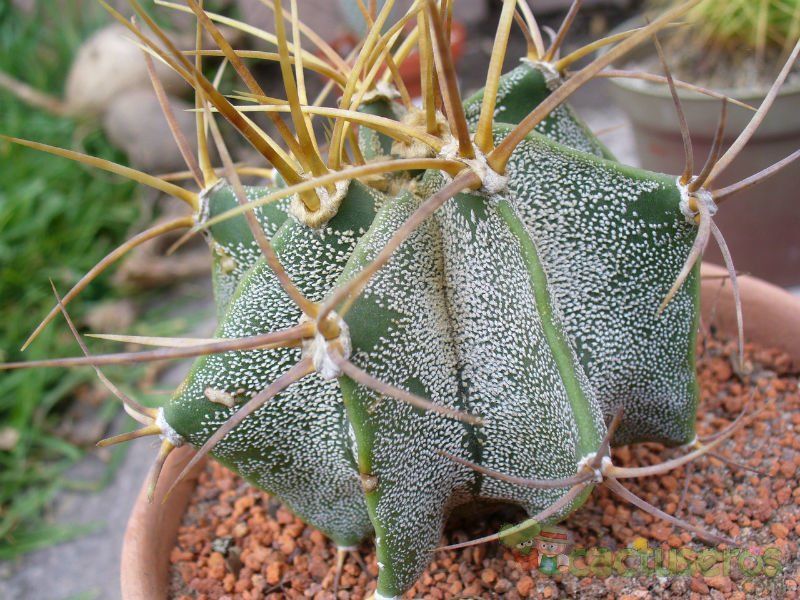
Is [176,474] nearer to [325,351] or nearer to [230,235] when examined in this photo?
[230,235]

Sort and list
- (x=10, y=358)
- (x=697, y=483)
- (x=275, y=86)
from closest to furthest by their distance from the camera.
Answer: (x=697, y=483)
(x=10, y=358)
(x=275, y=86)

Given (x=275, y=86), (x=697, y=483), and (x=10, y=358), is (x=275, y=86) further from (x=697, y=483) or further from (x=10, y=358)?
(x=697, y=483)

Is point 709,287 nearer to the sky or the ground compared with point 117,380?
nearer to the sky

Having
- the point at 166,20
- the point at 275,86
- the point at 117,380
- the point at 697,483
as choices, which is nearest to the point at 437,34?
the point at 697,483

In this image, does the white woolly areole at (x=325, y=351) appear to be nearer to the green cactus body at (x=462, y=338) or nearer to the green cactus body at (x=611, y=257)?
the green cactus body at (x=462, y=338)

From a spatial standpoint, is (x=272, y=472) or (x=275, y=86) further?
(x=275, y=86)

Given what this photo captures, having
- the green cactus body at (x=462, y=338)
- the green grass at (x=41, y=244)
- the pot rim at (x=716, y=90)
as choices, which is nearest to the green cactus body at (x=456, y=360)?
the green cactus body at (x=462, y=338)

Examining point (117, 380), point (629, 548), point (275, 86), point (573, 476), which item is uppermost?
point (275, 86)

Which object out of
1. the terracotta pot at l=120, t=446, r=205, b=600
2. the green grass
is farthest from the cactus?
the green grass
